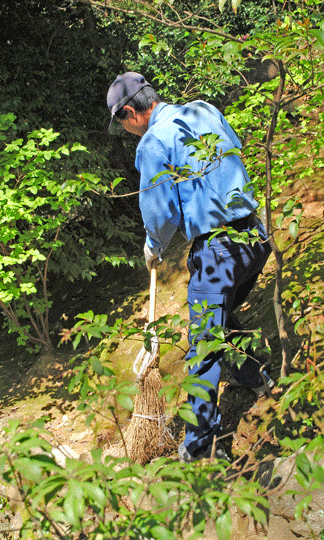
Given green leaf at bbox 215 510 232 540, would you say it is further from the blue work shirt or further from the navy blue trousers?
the blue work shirt

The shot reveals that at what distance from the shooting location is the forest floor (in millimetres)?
2691

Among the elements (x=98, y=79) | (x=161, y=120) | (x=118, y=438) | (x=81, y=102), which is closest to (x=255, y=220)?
(x=161, y=120)

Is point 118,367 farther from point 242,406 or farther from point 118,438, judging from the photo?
point 242,406

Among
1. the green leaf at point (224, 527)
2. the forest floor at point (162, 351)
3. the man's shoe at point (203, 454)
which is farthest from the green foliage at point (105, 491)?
the man's shoe at point (203, 454)

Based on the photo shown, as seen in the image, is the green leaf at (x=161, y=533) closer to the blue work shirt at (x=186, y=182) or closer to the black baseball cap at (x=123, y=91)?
the blue work shirt at (x=186, y=182)

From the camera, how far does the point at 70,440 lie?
353 centimetres

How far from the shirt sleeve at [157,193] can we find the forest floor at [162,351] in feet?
2.24

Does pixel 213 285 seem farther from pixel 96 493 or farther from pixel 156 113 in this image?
pixel 96 493

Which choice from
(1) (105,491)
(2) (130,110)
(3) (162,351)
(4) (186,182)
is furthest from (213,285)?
(3) (162,351)

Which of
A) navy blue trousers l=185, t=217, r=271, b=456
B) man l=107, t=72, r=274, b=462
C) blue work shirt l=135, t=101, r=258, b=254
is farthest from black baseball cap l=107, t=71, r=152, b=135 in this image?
navy blue trousers l=185, t=217, r=271, b=456

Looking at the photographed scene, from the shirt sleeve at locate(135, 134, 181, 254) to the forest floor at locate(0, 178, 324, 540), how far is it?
68cm

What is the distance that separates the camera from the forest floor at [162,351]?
2691 millimetres

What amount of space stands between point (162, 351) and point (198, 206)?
2162 mm

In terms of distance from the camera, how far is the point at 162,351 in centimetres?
406
